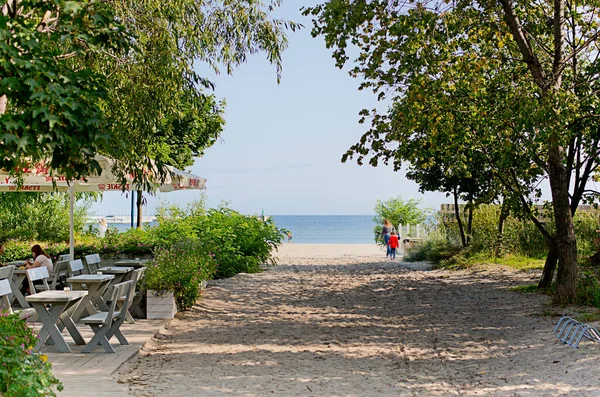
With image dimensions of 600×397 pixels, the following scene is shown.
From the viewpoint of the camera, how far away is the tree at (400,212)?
109ft

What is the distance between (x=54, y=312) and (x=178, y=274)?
299 cm

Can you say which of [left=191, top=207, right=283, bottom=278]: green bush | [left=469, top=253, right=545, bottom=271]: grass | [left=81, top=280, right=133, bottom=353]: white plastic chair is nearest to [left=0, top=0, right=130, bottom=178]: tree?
[left=81, top=280, right=133, bottom=353]: white plastic chair

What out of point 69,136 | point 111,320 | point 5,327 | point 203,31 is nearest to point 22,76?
point 69,136

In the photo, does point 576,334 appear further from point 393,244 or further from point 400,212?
point 400,212

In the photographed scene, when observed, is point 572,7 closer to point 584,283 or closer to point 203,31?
point 584,283

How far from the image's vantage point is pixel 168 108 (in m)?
7.65

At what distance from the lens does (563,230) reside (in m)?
11.2

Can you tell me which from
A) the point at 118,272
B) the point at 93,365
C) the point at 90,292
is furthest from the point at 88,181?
the point at 93,365

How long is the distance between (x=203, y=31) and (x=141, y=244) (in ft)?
22.5

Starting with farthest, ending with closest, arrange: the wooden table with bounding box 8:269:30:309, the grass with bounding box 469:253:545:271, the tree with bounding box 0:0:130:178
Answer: the grass with bounding box 469:253:545:271 → the wooden table with bounding box 8:269:30:309 → the tree with bounding box 0:0:130:178

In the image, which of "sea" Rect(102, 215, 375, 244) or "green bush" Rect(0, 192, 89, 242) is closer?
"green bush" Rect(0, 192, 89, 242)

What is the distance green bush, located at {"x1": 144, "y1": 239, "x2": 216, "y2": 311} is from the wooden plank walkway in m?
1.07

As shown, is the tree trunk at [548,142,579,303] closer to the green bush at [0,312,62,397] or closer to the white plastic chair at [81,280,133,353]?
the white plastic chair at [81,280,133,353]

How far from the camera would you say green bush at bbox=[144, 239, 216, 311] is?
395 inches
